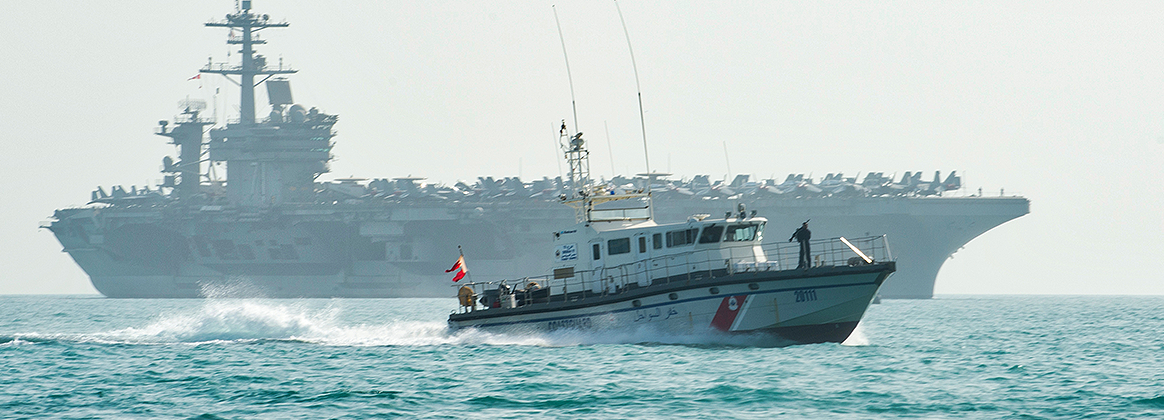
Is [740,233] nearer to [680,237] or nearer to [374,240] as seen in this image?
[680,237]

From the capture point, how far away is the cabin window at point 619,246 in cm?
2430

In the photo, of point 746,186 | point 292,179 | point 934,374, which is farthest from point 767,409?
point 292,179

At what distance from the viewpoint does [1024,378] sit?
63.3ft

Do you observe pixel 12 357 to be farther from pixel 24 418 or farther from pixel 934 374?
pixel 934 374

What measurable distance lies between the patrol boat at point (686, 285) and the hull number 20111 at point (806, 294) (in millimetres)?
18

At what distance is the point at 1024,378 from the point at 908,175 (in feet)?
213

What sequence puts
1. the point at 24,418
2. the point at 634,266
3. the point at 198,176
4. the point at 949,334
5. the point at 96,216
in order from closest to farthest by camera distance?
the point at 24,418 < the point at 634,266 < the point at 949,334 < the point at 96,216 < the point at 198,176

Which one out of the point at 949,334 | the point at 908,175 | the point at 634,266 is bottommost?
the point at 949,334

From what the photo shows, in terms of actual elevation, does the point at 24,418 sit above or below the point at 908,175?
below

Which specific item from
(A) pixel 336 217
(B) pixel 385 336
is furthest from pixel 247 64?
(B) pixel 385 336

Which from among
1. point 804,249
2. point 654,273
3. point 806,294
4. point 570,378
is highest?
point 804,249

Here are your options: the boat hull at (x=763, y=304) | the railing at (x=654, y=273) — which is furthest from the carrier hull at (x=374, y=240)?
the boat hull at (x=763, y=304)

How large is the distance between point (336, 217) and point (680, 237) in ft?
211

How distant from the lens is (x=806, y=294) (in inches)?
872
